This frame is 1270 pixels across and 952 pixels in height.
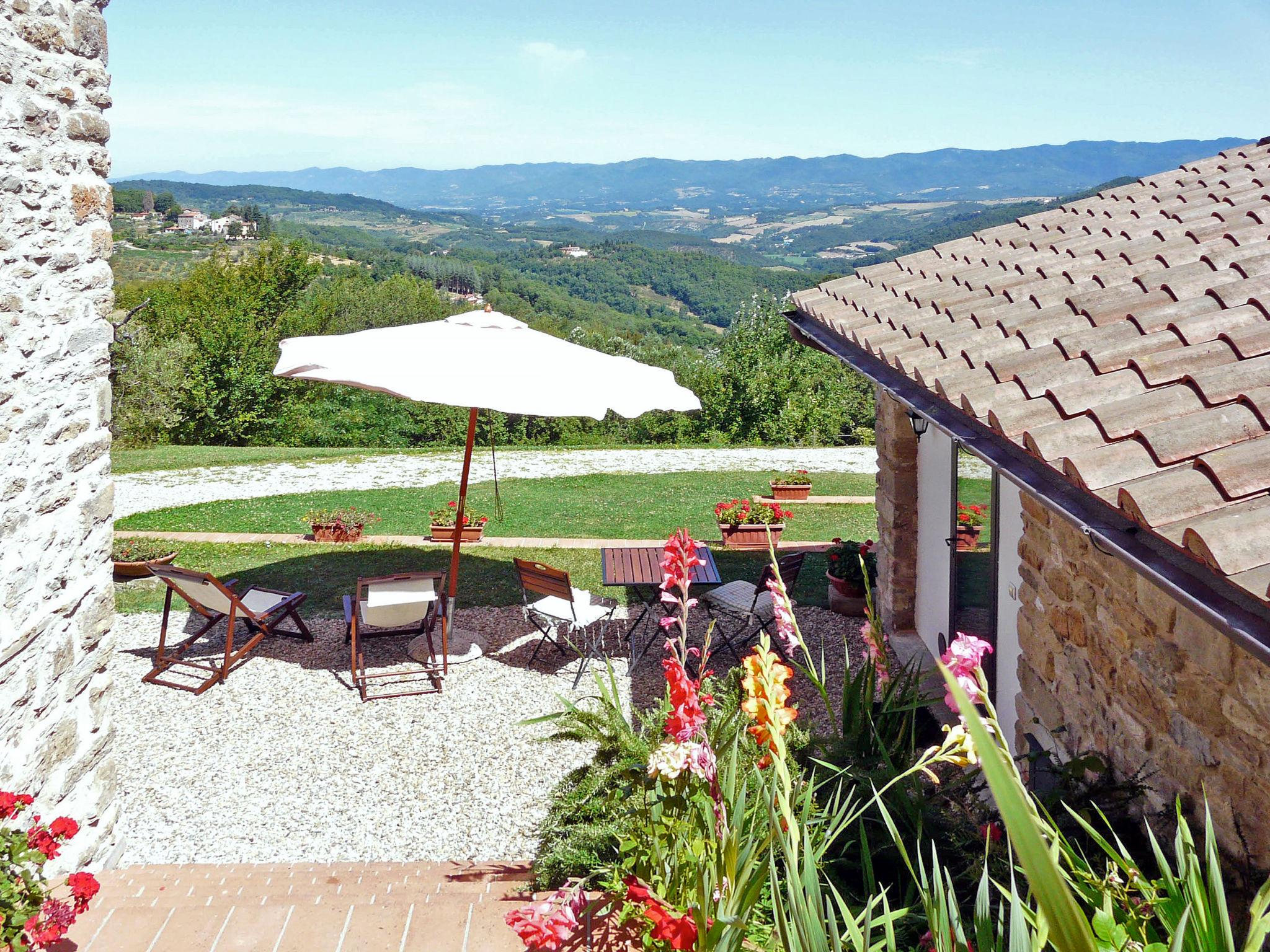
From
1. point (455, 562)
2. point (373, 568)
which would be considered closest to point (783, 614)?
point (455, 562)

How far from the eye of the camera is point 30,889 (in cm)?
306

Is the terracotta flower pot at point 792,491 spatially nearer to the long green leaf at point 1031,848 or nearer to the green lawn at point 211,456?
the green lawn at point 211,456

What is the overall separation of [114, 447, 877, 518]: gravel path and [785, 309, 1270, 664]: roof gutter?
43.4ft

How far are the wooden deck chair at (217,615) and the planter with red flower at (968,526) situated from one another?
455cm

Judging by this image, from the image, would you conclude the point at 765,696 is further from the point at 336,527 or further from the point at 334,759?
the point at 336,527

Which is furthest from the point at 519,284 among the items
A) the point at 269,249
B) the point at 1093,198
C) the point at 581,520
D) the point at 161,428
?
the point at 1093,198

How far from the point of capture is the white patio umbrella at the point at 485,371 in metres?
5.82

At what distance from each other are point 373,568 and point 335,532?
1557mm

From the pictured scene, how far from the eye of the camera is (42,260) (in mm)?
3559

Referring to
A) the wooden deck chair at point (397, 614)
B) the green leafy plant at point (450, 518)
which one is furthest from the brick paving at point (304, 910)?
the green leafy plant at point (450, 518)

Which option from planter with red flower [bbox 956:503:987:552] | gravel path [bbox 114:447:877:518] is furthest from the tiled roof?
gravel path [bbox 114:447:877:518]

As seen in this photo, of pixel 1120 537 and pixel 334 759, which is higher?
pixel 1120 537

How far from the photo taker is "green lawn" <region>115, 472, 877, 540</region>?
12.4 m

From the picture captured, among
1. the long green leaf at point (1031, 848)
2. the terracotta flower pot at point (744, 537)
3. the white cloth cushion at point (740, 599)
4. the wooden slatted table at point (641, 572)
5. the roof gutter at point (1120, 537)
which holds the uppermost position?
the long green leaf at point (1031, 848)
